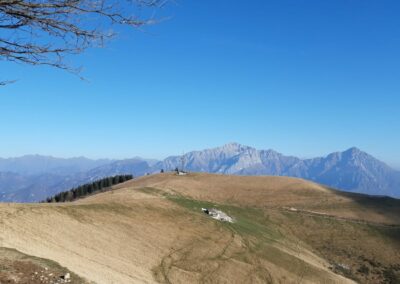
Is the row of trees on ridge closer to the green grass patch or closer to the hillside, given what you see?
the hillside

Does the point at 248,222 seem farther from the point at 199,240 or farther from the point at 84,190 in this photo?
the point at 84,190

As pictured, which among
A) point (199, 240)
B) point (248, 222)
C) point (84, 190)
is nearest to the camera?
point (199, 240)

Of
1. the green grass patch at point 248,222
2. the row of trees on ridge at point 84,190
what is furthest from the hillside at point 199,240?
the row of trees on ridge at point 84,190

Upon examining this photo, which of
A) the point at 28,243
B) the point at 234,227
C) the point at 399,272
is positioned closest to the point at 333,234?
the point at 399,272

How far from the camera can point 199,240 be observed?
56938 mm

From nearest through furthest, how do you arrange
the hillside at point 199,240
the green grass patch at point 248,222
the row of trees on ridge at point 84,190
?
the hillside at point 199,240 < the green grass patch at point 248,222 < the row of trees on ridge at point 84,190

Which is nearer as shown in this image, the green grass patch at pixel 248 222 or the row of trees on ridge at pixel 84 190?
the green grass patch at pixel 248 222

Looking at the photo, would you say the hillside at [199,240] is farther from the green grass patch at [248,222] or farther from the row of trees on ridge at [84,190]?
the row of trees on ridge at [84,190]

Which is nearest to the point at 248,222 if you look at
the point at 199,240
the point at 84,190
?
the point at 199,240

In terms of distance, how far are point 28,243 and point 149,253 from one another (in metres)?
14.3

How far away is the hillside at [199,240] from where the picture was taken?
39719mm

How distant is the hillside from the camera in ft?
130

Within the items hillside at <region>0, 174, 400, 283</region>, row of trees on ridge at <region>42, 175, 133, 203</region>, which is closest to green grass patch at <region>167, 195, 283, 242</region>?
hillside at <region>0, 174, 400, 283</region>

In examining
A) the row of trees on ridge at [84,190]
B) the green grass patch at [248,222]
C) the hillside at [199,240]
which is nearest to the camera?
the hillside at [199,240]
